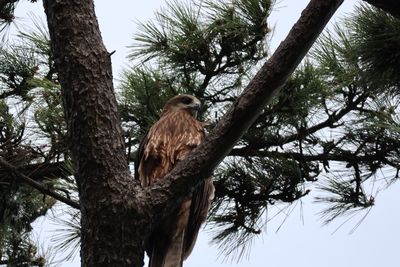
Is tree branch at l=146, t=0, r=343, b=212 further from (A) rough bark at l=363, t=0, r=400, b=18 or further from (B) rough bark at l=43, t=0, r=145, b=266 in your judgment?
(A) rough bark at l=363, t=0, r=400, b=18

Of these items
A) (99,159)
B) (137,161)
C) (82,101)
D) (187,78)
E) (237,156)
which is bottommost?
(99,159)

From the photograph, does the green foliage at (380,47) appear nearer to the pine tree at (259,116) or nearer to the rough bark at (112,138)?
the pine tree at (259,116)

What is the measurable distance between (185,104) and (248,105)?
147cm

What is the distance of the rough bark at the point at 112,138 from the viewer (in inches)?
95.7

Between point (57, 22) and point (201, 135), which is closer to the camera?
point (57, 22)

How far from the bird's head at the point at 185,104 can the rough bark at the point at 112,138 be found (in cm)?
136

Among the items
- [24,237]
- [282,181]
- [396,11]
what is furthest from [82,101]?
[24,237]

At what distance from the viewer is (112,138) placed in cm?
249

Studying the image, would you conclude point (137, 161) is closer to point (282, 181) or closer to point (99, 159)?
point (282, 181)

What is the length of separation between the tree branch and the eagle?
540 millimetres

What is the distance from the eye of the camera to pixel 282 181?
393 centimetres

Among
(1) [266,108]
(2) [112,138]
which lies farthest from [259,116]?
(2) [112,138]

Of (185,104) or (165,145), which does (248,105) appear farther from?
(185,104)

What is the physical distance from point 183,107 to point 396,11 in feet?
4.36
